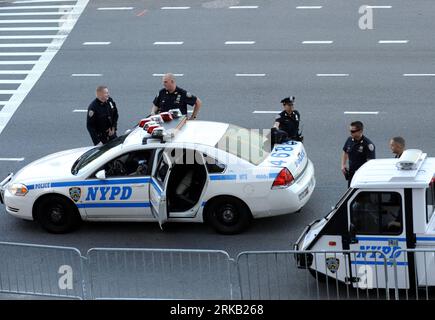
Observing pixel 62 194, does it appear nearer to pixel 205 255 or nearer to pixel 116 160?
pixel 116 160

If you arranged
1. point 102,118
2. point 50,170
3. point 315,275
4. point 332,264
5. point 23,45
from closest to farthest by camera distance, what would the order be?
point 332,264 → point 315,275 → point 50,170 → point 102,118 → point 23,45

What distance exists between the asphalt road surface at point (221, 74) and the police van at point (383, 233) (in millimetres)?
2228

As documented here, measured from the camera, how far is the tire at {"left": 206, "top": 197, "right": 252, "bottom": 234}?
15.1m

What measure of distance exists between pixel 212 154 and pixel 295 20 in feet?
36.7

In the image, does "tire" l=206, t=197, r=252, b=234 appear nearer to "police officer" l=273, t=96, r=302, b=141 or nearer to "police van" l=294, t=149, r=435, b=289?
"police officer" l=273, t=96, r=302, b=141

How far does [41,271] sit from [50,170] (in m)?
2.96

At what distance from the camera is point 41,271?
13289 millimetres

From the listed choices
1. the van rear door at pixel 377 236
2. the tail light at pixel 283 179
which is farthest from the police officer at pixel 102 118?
the van rear door at pixel 377 236

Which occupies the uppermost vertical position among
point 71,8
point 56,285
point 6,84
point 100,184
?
point 71,8

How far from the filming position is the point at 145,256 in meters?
13.2

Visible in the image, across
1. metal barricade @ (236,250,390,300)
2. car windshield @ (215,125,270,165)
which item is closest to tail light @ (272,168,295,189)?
car windshield @ (215,125,270,165)

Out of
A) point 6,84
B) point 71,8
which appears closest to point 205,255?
point 6,84

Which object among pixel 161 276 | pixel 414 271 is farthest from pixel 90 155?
pixel 414 271

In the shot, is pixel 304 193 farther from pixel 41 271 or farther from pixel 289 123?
pixel 41 271
